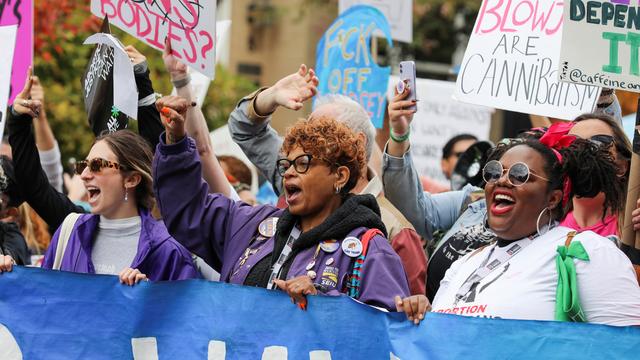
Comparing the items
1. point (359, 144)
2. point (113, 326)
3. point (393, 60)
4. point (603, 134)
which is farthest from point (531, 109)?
point (393, 60)

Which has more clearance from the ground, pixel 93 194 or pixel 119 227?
pixel 93 194

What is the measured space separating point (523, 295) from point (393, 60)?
18.7 meters

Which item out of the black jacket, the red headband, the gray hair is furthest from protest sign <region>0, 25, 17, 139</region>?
the red headband

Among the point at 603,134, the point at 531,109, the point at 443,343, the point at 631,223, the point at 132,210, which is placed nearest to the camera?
the point at 443,343

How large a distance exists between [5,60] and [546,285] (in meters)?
2.64

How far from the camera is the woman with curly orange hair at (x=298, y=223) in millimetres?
4184

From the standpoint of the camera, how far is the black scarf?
4.27 metres

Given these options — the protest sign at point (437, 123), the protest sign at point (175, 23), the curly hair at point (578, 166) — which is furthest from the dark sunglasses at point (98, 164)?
the protest sign at point (437, 123)

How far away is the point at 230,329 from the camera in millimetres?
4359

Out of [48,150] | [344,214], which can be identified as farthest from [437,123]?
[344,214]

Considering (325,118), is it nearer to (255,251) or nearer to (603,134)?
(255,251)

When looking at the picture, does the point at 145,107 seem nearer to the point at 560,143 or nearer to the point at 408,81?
the point at 408,81

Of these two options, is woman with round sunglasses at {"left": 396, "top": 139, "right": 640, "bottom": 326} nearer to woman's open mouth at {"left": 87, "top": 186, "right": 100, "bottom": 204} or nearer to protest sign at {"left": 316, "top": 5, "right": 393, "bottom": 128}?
woman's open mouth at {"left": 87, "top": 186, "right": 100, "bottom": 204}

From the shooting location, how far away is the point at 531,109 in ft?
19.4
